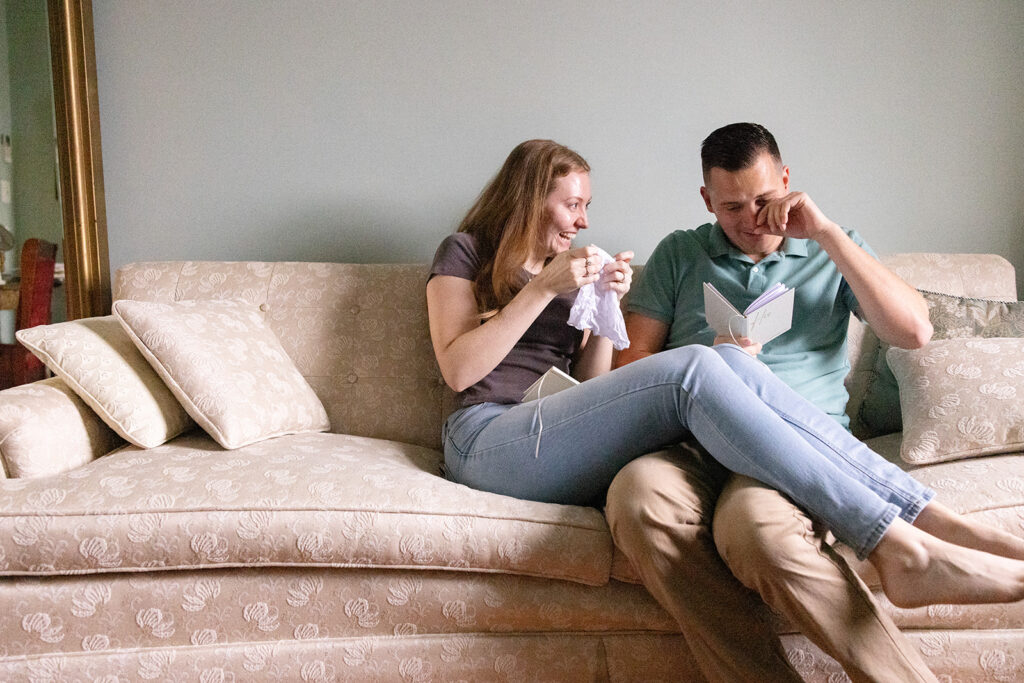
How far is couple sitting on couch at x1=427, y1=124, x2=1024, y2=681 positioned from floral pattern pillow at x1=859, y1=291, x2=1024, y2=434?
20 cm

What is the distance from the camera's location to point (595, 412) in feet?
4.37

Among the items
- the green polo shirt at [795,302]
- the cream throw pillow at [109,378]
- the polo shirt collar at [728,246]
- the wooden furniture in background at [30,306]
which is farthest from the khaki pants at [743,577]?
the wooden furniture in background at [30,306]

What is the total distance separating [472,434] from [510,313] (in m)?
0.26

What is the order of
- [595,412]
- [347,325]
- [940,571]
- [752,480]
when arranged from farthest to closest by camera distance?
[347,325] → [595,412] → [752,480] → [940,571]

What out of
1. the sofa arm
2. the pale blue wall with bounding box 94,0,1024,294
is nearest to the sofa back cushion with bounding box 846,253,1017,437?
the pale blue wall with bounding box 94,0,1024,294

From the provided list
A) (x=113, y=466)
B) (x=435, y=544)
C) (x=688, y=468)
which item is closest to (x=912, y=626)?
(x=688, y=468)

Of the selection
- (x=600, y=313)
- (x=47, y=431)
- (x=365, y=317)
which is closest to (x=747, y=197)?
(x=600, y=313)

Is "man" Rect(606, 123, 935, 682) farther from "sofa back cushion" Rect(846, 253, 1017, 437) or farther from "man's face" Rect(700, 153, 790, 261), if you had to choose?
"sofa back cushion" Rect(846, 253, 1017, 437)

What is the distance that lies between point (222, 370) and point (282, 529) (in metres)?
0.49

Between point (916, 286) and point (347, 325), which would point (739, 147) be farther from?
point (347, 325)

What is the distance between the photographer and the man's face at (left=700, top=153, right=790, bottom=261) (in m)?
1.66

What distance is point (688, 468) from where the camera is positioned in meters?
1.30

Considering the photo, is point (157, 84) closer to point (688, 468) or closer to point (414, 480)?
point (414, 480)

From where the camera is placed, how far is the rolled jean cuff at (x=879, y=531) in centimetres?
Result: 111
